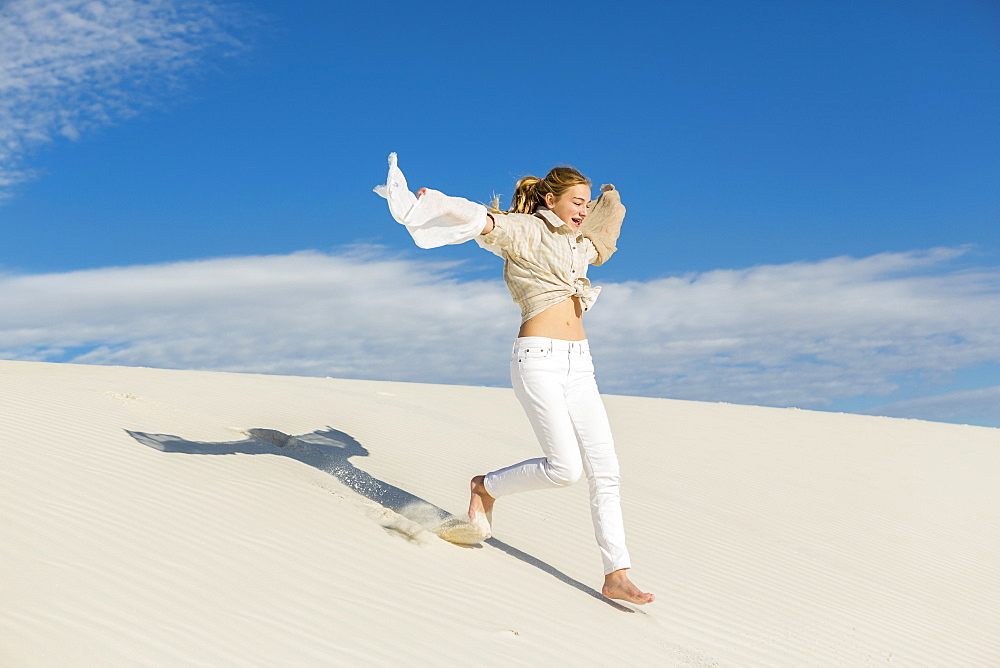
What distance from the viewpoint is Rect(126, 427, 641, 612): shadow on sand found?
5.27m

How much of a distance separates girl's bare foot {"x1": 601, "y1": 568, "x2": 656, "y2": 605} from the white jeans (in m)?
0.05

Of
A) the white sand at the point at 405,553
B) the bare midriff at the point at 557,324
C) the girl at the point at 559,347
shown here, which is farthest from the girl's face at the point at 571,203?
the white sand at the point at 405,553

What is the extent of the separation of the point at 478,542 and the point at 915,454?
11178 mm

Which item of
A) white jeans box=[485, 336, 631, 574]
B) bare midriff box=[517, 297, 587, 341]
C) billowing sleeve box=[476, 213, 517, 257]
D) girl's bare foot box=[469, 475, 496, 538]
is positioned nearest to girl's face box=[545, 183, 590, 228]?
billowing sleeve box=[476, 213, 517, 257]

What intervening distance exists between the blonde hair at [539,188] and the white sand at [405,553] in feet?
6.89

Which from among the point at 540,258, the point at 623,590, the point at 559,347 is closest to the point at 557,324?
the point at 559,347

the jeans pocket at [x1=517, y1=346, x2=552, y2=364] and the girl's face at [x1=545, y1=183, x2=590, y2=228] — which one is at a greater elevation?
the girl's face at [x1=545, y1=183, x2=590, y2=228]

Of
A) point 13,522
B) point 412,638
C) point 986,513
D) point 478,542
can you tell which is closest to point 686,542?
point 478,542

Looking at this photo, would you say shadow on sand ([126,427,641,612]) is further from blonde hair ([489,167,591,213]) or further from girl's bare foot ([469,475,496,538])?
blonde hair ([489,167,591,213])

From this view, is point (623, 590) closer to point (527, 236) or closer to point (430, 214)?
point (527, 236)

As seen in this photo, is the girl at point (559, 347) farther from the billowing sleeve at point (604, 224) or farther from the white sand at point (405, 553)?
the white sand at point (405, 553)

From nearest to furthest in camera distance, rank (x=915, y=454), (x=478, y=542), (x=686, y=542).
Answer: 1. (x=478, y=542)
2. (x=686, y=542)
3. (x=915, y=454)

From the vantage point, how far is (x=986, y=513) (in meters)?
10.3

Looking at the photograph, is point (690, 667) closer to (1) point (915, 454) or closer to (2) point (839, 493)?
(2) point (839, 493)
